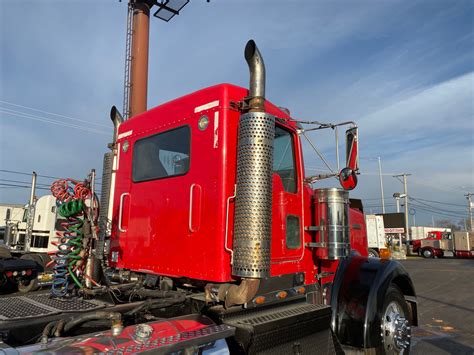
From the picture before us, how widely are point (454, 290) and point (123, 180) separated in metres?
11.4

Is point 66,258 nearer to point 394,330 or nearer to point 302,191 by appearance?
point 302,191

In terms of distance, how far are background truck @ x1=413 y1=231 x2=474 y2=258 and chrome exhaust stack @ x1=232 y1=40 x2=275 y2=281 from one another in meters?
32.3

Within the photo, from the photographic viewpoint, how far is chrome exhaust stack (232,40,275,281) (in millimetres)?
2789

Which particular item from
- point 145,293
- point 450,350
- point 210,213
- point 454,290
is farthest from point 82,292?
point 454,290

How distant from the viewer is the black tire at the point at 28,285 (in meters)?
10.0

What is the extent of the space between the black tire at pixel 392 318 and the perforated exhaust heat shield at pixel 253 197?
5.89ft

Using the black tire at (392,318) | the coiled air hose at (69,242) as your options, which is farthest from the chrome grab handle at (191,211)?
the black tire at (392,318)

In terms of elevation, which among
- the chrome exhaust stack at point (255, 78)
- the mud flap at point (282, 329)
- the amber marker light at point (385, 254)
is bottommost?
the mud flap at point (282, 329)

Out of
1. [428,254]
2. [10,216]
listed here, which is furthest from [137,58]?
[428,254]

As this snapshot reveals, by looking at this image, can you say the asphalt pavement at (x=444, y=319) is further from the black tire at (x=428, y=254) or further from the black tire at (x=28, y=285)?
the black tire at (x=428, y=254)

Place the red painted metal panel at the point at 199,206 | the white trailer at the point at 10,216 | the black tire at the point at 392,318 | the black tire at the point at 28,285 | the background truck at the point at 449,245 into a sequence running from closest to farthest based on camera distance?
the red painted metal panel at the point at 199,206, the black tire at the point at 392,318, the black tire at the point at 28,285, the white trailer at the point at 10,216, the background truck at the point at 449,245

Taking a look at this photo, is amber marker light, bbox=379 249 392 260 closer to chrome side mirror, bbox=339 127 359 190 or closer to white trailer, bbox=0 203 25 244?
chrome side mirror, bbox=339 127 359 190

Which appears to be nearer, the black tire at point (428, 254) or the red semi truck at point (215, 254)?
the red semi truck at point (215, 254)

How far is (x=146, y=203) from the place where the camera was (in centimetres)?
367
